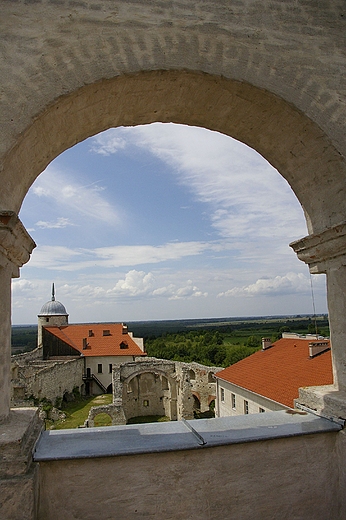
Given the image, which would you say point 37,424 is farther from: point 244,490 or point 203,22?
point 203,22

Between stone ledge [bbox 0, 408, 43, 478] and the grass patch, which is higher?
stone ledge [bbox 0, 408, 43, 478]

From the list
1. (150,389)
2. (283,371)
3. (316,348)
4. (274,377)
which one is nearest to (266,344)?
(283,371)

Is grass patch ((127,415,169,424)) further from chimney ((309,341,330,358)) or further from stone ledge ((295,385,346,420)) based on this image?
stone ledge ((295,385,346,420))

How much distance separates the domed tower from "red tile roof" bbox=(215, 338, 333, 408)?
30.2 m

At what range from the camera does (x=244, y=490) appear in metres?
3.13

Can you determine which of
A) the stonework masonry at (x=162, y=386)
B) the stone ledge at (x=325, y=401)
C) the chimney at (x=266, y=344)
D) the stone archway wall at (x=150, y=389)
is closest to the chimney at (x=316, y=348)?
the chimney at (x=266, y=344)

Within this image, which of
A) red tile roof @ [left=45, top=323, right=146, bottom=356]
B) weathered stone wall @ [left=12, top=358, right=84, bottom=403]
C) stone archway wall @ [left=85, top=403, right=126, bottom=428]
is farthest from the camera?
red tile roof @ [left=45, top=323, right=146, bottom=356]

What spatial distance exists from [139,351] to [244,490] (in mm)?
36727

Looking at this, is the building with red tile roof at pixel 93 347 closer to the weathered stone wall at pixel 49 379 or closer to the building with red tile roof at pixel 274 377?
the weathered stone wall at pixel 49 379

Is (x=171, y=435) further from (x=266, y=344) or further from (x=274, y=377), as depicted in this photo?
(x=266, y=344)

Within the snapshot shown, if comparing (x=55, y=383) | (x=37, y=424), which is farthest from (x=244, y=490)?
(x=55, y=383)

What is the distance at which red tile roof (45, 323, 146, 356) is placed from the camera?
3862cm

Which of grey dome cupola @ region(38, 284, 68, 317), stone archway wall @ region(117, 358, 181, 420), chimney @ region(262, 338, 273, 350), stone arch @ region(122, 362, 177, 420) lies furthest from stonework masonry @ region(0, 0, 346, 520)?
grey dome cupola @ region(38, 284, 68, 317)

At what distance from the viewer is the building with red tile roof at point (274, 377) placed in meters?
14.6
